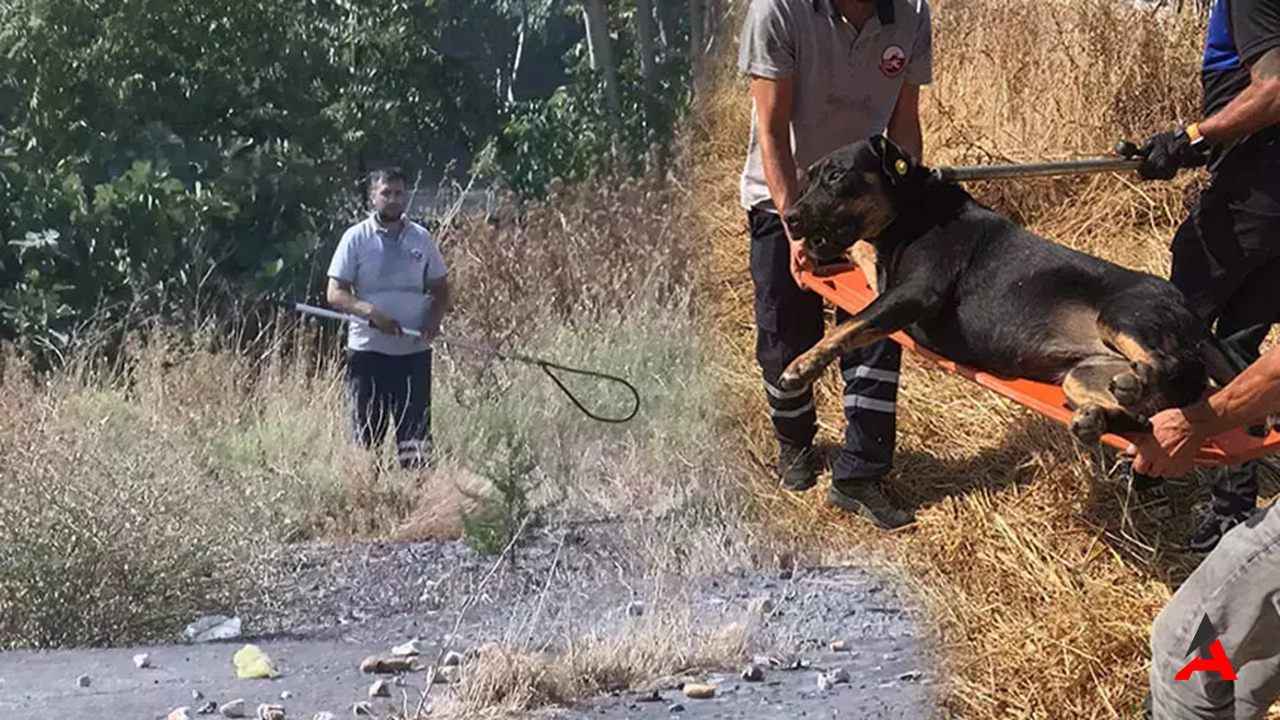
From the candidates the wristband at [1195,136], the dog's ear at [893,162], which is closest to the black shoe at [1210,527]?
the wristband at [1195,136]

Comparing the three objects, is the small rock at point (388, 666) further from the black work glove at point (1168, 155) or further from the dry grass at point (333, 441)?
the black work glove at point (1168, 155)

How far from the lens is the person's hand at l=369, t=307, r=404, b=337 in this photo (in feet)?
15.0

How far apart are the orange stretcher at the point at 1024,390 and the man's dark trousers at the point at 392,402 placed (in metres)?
1.36

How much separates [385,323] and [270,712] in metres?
1.77

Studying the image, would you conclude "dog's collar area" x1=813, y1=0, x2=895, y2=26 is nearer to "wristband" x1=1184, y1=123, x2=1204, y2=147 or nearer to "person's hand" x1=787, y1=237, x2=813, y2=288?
"person's hand" x1=787, y1=237, x2=813, y2=288

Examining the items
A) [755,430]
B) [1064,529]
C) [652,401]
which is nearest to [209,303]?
[652,401]

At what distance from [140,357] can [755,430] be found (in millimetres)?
1735

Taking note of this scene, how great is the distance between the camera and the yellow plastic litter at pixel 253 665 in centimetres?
324

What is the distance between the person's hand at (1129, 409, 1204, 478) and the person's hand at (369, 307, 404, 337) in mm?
2282

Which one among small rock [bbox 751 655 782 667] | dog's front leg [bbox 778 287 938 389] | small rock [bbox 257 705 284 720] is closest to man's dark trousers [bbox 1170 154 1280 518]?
dog's front leg [bbox 778 287 938 389]

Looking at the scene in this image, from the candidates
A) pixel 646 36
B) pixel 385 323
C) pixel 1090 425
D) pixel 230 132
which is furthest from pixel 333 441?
pixel 1090 425

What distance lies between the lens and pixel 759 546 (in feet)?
12.8

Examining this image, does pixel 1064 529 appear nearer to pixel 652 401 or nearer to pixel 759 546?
pixel 759 546

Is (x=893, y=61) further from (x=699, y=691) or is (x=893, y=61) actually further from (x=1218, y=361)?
(x=699, y=691)
